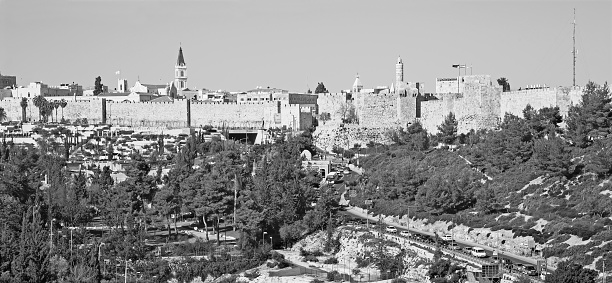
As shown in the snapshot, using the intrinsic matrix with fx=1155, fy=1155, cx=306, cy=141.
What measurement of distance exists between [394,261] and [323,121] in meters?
27.4

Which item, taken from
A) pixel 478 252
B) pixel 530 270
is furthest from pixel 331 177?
pixel 530 270

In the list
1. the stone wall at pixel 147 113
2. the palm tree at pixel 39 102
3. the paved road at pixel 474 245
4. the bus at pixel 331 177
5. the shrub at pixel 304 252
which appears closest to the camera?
the paved road at pixel 474 245

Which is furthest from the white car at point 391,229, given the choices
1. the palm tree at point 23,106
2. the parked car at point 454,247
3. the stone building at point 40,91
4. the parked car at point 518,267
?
the stone building at point 40,91

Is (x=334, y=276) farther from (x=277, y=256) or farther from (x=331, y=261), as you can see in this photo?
(x=277, y=256)

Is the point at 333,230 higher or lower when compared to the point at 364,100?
lower

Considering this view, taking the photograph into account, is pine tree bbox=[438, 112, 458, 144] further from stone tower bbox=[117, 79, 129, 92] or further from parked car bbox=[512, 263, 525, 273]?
stone tower bbox=[117, 79, 129, 92]

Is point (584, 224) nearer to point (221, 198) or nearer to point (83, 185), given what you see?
point (221, 198)

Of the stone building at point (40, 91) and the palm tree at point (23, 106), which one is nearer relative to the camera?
the palm tree at point (23, 106)

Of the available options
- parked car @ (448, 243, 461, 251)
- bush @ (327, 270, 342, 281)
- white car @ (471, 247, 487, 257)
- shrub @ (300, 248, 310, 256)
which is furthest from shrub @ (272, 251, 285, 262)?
white car @ (471, 247, 487, 257)

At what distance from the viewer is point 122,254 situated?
105 feet

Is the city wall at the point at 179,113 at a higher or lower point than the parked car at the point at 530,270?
higher

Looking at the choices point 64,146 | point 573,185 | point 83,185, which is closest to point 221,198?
point 83,185

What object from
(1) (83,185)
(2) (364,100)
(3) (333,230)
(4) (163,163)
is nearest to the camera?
(3) (333,230)

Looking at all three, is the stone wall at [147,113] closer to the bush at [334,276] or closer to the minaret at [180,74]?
the minaret at [180,74]
